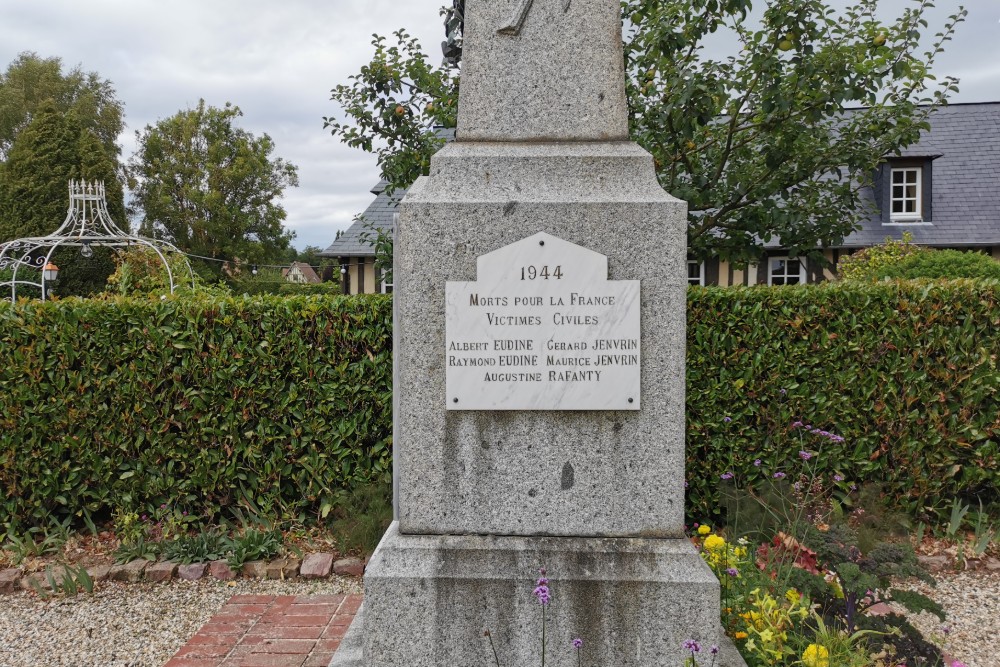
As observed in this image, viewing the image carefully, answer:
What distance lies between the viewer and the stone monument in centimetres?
229

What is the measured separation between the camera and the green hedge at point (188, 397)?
465 cm

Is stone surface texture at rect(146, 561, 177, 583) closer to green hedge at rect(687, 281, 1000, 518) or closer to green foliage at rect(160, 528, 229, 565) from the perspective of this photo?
green foliage at rect(160, 528, 229, 565)

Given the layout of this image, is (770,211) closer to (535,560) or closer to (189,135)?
(535,560)

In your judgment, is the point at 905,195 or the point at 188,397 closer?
the point at 188,397

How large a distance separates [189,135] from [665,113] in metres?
32.8

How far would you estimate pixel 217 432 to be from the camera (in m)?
4.68

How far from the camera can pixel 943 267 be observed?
754 cm

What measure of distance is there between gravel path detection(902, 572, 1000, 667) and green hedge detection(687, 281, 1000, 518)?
2.00 feet

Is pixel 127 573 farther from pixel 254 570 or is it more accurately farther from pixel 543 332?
pixel 543 332

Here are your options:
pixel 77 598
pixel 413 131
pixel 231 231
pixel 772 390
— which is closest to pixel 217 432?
pixel 77 598

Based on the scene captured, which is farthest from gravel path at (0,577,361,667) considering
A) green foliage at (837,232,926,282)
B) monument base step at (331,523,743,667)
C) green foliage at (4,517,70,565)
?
green foliage at (837,232,926,282)

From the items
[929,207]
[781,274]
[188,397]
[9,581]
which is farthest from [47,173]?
[929,207]

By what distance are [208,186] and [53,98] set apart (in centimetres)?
737

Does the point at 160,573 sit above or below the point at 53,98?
below
